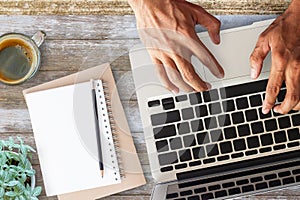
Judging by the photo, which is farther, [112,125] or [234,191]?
[112,125]

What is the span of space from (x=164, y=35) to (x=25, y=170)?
0.34 meters

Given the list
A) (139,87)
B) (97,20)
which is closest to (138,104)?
(139,87)

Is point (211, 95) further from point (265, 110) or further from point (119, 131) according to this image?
point (119, 131)

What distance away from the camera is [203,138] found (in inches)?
38.7

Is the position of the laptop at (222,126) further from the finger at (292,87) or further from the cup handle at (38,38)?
the cup handle at (38,38)

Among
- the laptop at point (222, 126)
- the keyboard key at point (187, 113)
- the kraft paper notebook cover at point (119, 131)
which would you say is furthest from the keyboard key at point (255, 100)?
the kraft paper notebook cover at point (119, 131)

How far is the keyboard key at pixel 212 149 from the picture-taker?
0.99 m

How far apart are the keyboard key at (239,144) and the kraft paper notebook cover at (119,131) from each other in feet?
0.61

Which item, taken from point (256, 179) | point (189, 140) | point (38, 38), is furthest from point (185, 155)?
point (38, 38)

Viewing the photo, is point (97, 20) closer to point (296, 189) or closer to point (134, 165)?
point (134, 165)

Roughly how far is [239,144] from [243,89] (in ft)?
0.31

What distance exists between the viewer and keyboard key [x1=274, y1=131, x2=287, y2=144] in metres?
0.98

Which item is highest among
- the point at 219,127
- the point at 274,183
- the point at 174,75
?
the point at 174,75

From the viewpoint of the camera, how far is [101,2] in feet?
3.51
